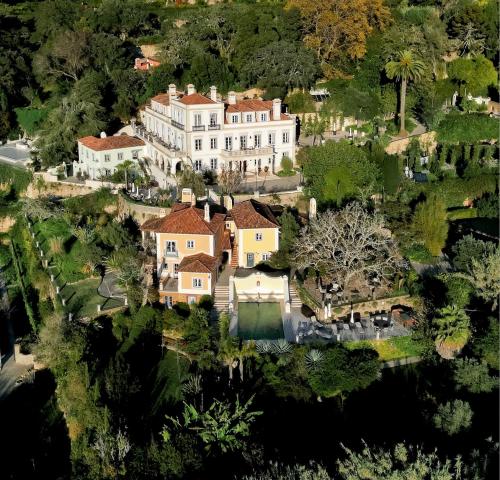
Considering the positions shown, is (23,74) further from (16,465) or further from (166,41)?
(16,465)

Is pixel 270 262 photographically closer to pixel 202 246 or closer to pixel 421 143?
pixel 202 246

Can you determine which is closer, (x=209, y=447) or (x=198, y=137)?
(x=209, y=447)

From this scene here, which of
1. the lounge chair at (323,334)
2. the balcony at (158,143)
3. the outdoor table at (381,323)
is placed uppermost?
the balcony at (158,143)

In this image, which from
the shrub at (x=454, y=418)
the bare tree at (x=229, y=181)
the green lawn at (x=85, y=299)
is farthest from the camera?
the bare tree at (x=229, y=181)

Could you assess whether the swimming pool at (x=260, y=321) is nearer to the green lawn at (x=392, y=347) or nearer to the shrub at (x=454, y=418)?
the green lawn at (x=392, y=347)

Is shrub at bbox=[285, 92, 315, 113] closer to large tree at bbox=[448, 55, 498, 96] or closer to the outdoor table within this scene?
large tree at bbox=[448, 55, 498, 96]

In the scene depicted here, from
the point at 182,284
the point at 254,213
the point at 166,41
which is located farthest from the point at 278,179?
the point at 166,41

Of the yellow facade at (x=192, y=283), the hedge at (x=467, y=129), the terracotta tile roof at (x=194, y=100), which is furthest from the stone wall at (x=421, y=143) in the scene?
the yellow facade at (x=192, y=283)
